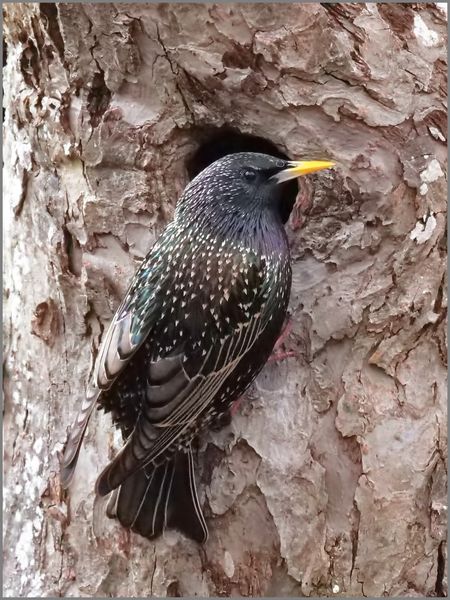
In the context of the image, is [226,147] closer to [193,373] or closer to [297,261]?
[297,261]

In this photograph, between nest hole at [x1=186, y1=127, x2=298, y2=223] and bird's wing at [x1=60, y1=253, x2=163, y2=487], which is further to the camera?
nest hole at [x1=186, y1=127, x2=298, y2=223]

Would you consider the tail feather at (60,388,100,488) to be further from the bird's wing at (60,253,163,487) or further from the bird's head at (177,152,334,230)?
the bird's head at (177,152,334,230)

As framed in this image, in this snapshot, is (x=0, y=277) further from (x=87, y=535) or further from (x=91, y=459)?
(x=87, y=535)

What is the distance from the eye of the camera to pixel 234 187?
3057 millimetres

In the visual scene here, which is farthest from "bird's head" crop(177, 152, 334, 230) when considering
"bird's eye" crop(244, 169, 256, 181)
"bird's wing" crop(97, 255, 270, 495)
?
"bird's wing" crop(97, 255, 270, 495)

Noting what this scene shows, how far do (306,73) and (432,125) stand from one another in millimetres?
470

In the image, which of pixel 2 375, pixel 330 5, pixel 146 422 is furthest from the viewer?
pixel 2 375

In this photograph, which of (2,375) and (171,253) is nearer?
(171,253)

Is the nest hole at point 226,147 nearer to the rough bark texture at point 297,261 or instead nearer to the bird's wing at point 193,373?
the rough bark texture at point 297,261

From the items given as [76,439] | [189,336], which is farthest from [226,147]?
[76,439]

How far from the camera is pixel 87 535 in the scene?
313 cm

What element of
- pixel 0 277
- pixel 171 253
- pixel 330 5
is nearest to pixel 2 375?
pixel 0 277

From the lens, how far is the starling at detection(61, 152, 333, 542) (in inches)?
112

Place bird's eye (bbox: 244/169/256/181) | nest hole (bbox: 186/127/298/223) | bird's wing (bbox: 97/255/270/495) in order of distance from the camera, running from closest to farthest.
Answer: bird's wing (bbox: 97/255/270/495) < bird's eye (bbox: 244/169/256/181) < nest hole (bbox: 186/127/298/223)
